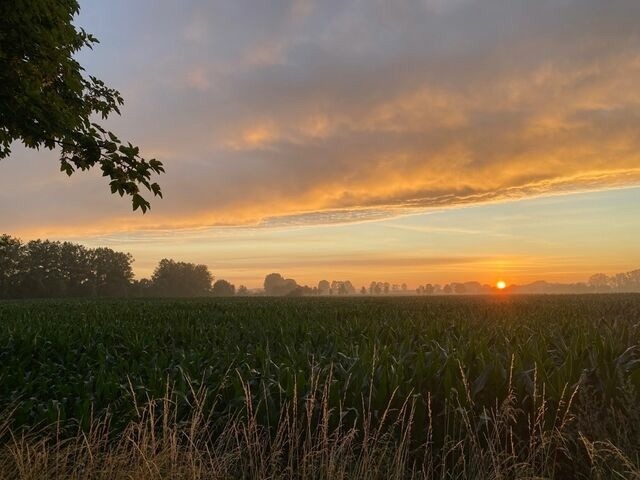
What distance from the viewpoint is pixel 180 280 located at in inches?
5192

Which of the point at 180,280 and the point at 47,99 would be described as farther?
the point at 180,280

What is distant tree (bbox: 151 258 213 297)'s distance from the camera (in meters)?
124

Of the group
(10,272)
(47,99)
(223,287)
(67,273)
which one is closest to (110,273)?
(67,273)

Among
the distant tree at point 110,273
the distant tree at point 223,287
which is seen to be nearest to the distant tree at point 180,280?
the distant tree at point 110,273

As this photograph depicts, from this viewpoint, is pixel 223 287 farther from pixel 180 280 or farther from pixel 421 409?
pixel 421 409

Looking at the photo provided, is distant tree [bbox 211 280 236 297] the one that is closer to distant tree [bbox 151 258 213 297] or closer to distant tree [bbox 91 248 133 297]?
distant tree [bbox 151 258 213 297]

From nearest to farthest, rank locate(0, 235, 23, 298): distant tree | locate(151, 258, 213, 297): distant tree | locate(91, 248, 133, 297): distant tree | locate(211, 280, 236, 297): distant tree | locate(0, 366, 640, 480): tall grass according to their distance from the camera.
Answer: locate(0, 366, 640, 480): tall grass < locate(0, 235, 23, 298): distant tree < locate(91, 248, 133, 297): distant tree < locate(151, 258, 213, 297): distant tree < locate(211, 280, 236, 297): distant tree

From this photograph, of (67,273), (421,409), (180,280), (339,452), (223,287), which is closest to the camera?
(339,452)

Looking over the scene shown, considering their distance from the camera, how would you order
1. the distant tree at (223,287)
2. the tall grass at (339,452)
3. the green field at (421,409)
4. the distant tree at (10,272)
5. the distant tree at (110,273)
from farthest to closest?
the distant tree at (223,287) → the distant tree at (110,273) → the distant tree at (10,272) → the green field at (421,409) → the tall grass at (339,452)

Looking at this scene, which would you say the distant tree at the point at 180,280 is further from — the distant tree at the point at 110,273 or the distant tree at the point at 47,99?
the distant tree at the point at 47,99

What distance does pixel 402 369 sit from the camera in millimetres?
6406

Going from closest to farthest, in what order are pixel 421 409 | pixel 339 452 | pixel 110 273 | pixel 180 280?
pixel 339 452, pixel 421 409, pixel 110 273, pixel 180 280

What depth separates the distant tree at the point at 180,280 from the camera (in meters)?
124

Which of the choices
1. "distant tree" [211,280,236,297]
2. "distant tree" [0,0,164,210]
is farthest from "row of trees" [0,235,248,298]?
"distant tree" [0,0,164,210]
